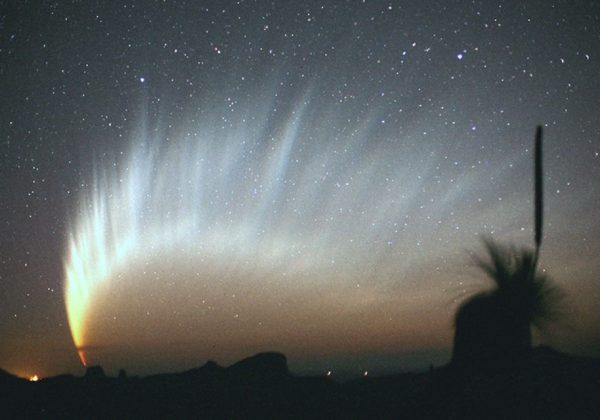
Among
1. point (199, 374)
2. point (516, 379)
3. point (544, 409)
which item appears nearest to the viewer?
point (544, 409)

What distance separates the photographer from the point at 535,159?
25.0 ft

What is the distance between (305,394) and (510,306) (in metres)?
17.2

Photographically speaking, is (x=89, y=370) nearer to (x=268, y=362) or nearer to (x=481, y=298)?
(x=268, y=362)

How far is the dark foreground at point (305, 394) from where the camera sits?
6609mm

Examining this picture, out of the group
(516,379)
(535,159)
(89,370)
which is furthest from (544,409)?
(89,370)

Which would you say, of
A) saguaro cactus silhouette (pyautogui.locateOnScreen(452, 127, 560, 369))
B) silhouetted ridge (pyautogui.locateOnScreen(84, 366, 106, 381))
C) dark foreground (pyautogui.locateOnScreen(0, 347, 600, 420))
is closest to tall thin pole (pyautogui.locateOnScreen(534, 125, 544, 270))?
saguaro cactus silhouette (pyautogui.locateOnScreen(452, 127, 560, 369))

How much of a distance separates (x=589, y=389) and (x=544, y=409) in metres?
0.76

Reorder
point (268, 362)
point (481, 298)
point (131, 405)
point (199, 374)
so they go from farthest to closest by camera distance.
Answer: point (268, 362) < point (199, 374) < point (131, 405) < point (481, 298)

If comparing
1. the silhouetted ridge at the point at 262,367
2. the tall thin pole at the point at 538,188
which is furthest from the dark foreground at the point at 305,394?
the tall thin pole at the point at 538,188

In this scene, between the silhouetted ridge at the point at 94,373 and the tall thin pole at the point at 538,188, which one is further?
the silhouetted ridge at the point at 94,373

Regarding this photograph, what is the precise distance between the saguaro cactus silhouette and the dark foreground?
312 millimetres

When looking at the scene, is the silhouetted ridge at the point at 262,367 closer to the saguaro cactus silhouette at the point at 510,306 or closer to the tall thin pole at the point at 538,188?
the saguaro cactus silhouette at the point at 510,306

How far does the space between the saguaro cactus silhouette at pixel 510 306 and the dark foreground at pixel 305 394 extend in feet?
1.02

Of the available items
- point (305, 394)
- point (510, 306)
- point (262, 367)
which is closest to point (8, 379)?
point (262, 367)
